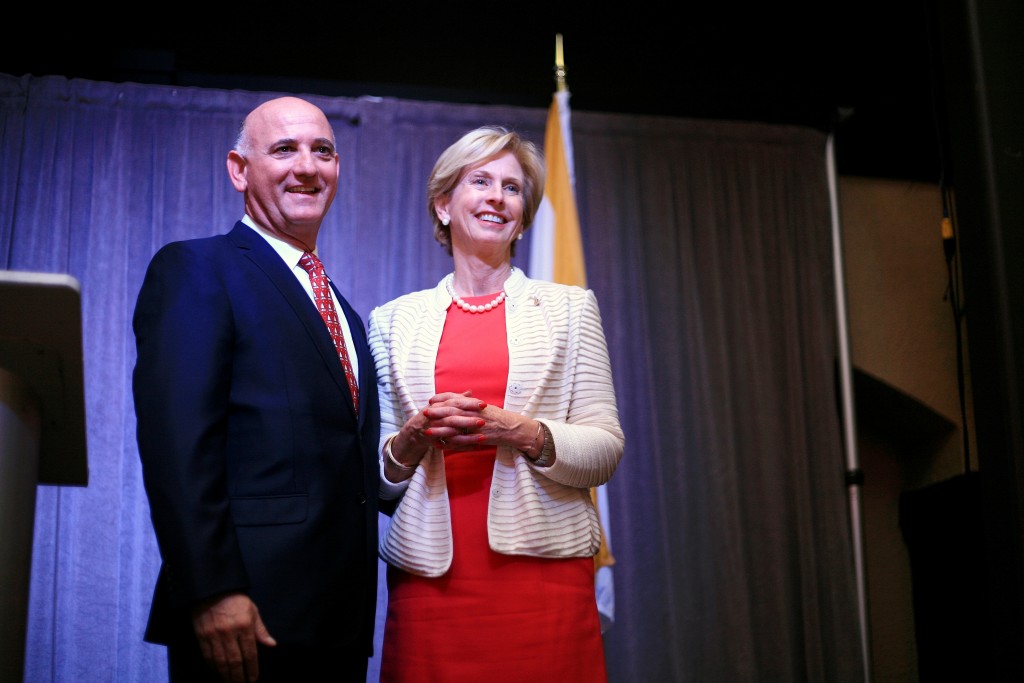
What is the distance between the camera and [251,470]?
1.87 metres

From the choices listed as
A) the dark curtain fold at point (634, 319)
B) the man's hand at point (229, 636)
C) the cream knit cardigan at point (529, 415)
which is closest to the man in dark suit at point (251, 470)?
the man's hand at point (229, 636)

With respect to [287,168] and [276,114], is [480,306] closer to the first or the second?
[287,168]

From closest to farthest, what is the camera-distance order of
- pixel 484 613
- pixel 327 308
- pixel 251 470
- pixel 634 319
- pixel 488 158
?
pixel 251 470 < pixel 484 613 < pixel 327 308 < pixel 488 158 < pixel 634 319

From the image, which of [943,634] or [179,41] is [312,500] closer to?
[179,41]

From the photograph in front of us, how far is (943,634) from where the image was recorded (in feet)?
14.1

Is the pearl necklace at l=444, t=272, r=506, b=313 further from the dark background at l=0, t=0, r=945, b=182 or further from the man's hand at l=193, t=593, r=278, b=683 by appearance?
the dark background at l=0, t=0, r=945, b=182

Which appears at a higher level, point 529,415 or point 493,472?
point 529,415

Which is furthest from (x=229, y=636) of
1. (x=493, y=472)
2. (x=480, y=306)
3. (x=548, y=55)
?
(x=548, y=55)

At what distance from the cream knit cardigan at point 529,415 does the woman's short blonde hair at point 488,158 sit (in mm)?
236

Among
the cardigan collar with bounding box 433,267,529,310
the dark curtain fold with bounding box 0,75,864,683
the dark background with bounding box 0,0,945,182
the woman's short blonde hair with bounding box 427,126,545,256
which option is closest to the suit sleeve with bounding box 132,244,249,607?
the cardigan collar with bounding box 433,267,529,310

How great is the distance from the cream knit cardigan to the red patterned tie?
130 mm

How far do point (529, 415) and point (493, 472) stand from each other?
15 cm

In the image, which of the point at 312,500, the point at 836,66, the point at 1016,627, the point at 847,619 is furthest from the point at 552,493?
the point at 836,66

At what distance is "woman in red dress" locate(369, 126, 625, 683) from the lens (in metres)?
2.04
